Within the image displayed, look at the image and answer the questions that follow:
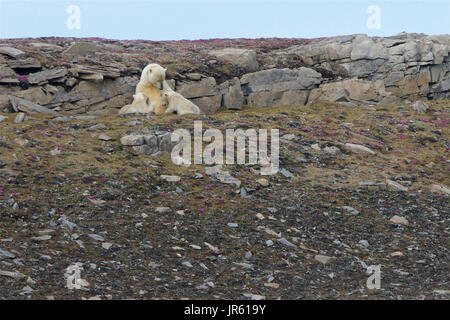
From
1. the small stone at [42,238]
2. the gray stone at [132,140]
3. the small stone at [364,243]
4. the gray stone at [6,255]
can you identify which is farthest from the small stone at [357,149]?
the gray stone at [6,255]

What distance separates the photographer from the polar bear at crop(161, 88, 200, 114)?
29359 millimetres

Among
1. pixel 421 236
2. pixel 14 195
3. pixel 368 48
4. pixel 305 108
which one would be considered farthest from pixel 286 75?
pixel 14 195

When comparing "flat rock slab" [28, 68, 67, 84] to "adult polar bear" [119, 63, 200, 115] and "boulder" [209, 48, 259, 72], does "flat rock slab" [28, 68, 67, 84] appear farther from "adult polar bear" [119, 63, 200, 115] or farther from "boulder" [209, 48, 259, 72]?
"boulder" [209, 48, 259, 72]

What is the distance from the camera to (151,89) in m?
29.6

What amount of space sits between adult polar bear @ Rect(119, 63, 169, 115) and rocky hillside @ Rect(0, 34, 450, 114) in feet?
5.52

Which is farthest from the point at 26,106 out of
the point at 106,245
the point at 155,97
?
the point at 106,245

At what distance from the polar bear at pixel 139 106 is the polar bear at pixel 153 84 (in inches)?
5.5

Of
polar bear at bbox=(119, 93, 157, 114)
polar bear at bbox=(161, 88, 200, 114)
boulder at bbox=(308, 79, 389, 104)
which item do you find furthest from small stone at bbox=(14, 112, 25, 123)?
boulder at bbox=(308, 79, 389, 104)

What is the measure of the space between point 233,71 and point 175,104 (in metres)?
7.00

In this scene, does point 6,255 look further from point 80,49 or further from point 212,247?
point 80,49

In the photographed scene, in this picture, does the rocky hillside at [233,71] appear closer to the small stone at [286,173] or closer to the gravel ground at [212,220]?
the gravel ground at [212,220]

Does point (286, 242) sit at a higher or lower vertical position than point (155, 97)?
lower

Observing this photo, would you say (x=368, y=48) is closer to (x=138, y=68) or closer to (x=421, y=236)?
(x=138, y=68)

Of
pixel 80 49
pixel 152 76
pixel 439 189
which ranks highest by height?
pixel 80 49
